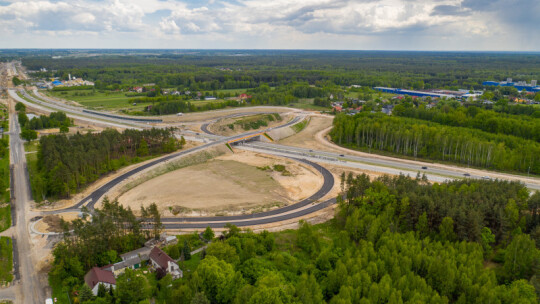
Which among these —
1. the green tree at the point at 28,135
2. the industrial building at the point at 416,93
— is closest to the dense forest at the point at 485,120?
the industrial building at the point at 416,93

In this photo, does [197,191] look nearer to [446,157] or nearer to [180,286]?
[180,286]

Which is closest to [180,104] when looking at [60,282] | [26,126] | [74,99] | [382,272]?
[26,126]

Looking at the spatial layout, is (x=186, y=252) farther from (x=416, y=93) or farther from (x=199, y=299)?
(x=416, y=93)

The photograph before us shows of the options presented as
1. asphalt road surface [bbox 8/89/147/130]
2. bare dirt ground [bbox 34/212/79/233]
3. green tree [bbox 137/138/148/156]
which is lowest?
bare dirt ground [bbox 34/212/79/233]

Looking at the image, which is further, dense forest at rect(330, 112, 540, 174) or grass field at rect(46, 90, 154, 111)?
grass field at rect(46, 90, 154, 111)

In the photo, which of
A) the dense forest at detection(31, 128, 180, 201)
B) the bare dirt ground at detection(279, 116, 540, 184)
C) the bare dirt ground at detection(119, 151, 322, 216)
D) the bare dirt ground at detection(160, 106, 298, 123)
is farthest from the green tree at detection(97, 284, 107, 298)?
the bare dirt ground at detection(160, 106, 298, 123)

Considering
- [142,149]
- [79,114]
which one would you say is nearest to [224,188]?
[142,149]

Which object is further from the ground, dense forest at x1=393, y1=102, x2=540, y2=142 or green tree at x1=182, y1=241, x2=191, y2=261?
dense forest at x1=393, y1=102, x2=540, y2=142

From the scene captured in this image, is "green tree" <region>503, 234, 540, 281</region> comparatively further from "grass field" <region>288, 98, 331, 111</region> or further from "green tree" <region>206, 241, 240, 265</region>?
"grass field" <region>288, 98, 331, 111</region>
